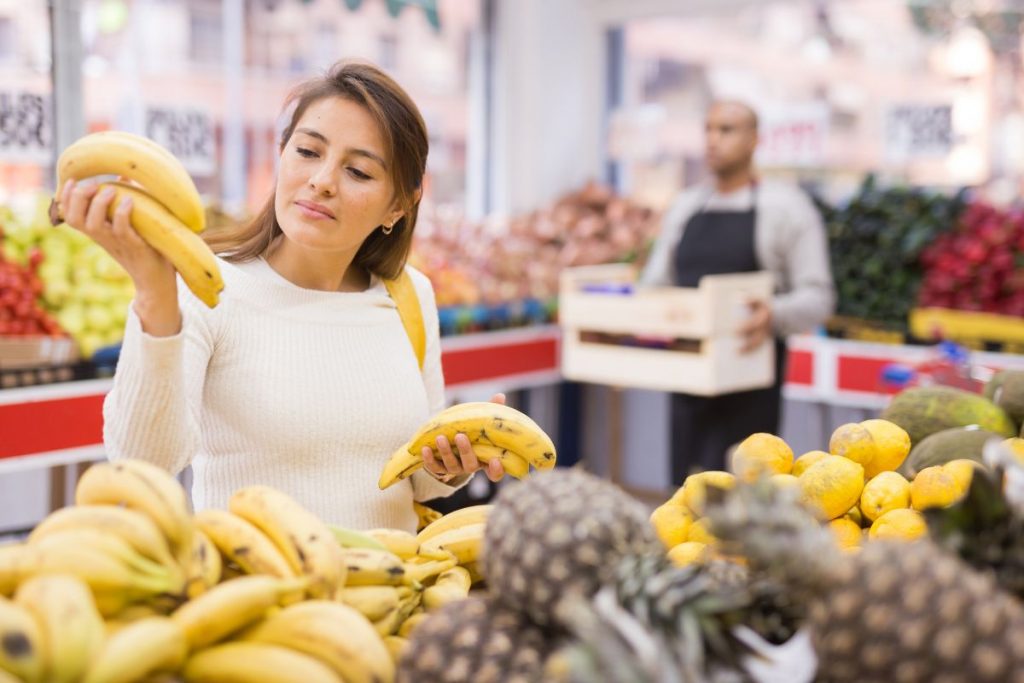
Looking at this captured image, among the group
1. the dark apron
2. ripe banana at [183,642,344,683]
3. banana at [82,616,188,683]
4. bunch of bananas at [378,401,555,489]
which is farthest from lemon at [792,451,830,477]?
the dark apron

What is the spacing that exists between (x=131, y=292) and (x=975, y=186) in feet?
15.7

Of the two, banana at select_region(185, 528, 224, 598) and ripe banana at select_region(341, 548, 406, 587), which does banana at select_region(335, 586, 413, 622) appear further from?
banana at select_region(185, 528, 224, 598)

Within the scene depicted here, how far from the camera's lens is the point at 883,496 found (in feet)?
5.73

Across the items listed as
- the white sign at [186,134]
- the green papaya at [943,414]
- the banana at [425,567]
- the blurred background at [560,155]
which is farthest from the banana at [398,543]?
the white sign at [186,134]

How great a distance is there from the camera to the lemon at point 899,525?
157cm

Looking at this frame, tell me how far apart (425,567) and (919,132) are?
19.0ft

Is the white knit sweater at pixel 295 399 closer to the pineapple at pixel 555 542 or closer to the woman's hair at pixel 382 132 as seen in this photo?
the woman's hair at pixel 382 132

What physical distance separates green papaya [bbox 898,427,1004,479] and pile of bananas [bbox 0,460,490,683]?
109 cm

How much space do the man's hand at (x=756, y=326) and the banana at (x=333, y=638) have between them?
3.69m

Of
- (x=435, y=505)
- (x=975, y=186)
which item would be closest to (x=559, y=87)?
(x=975, y=186)

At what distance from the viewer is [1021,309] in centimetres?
547

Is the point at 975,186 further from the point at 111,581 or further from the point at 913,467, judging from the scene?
the point at 111,581

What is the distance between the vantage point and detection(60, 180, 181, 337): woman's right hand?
5.27ft

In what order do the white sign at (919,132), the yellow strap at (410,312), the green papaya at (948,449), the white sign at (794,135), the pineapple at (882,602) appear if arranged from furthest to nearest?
the white sign at (794,135)
the white sign at (919,132)
the yellow strap at (410,312)
the green papaya at (948,449)
the pineapple at (882,602)
